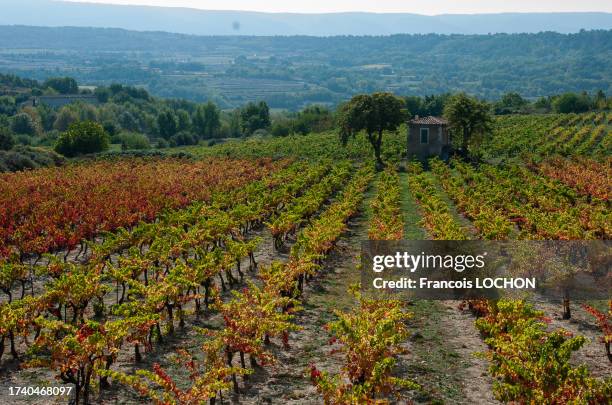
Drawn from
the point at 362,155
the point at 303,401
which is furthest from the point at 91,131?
the point at 303,401

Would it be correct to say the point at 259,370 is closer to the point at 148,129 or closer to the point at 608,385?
the point at 608,385

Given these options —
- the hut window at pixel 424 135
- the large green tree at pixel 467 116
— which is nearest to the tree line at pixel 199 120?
the large green tree at pixel 467 116

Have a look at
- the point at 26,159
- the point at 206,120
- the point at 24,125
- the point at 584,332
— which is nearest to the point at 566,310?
the point at 584,332

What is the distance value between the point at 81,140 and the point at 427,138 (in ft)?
140

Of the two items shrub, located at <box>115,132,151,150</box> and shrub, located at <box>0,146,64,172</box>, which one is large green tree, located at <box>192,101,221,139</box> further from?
shrub, located at <box>0,146,64,172</box>

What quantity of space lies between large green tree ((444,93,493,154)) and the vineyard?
21.6 meters

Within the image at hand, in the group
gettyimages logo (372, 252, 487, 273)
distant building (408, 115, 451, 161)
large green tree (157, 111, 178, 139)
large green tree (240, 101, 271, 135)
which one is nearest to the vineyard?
gettyimages logo (372, 252, 487, 273)

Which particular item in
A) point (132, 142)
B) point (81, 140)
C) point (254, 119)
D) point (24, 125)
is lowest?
point (24, 125)

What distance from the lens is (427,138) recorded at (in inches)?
2660

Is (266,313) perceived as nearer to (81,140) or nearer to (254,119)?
(81,140)

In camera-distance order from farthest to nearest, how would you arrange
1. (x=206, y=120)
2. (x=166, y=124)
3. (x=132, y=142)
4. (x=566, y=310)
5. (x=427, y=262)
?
(x=206, y=120)
(x=166, y=124)
(x=132, y=142)
(x=427, y=262)
(x=566, y=310)

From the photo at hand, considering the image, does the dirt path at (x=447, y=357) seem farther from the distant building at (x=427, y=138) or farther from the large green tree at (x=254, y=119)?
the large green tree at (x=254, y=119)

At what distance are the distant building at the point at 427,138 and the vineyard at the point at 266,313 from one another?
21.9 meters

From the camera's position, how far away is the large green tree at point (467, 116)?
6588 centimetres
